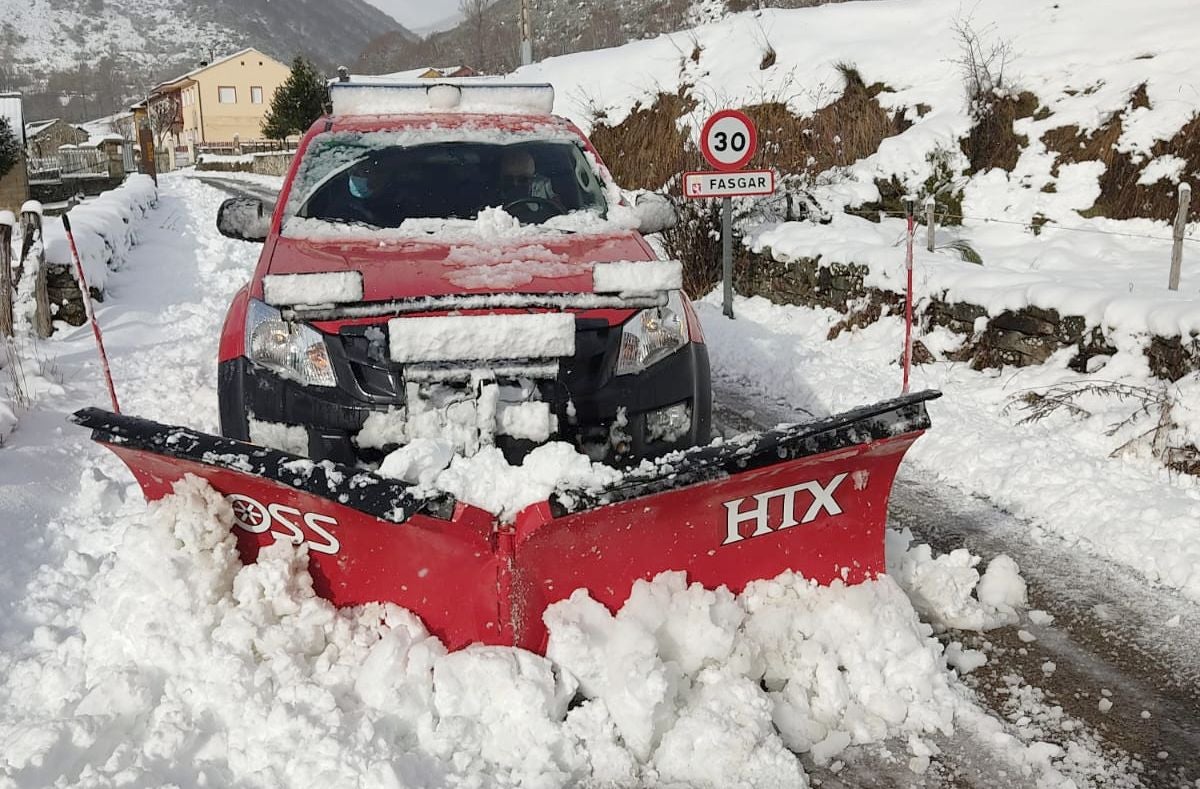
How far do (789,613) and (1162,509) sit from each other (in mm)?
2202

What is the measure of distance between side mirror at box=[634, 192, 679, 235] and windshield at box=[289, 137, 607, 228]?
0.59 feet

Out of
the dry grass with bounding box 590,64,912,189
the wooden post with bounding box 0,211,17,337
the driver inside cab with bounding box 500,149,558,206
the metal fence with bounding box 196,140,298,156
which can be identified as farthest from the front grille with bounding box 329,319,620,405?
the metal fence with bounding box 196,140,298,156

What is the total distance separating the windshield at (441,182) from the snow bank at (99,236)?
4949 millimetres

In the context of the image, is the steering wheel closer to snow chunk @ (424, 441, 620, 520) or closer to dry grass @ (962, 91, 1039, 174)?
snow chunk @ (424, 441, 620, 520)

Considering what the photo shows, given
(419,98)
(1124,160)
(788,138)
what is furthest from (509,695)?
(788,138)

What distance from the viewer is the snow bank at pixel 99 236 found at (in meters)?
8.10

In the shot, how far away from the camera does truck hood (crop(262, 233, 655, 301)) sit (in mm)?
2959

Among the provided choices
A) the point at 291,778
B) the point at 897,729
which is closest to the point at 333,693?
the point at 291,778

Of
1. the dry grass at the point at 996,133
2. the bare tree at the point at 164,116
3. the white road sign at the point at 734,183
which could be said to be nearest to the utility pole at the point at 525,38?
the dry grass at the point at 996,133

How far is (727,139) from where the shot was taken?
336 inches

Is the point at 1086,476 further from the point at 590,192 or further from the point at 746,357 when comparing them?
the point at 746,357

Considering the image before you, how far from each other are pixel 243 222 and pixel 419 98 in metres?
1.35

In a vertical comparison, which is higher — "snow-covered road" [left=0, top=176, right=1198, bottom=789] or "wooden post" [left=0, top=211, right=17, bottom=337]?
"wooden post" [left=0, top=211, right=17, bottom=337]

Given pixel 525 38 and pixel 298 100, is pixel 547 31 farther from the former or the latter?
pixel 525 38
